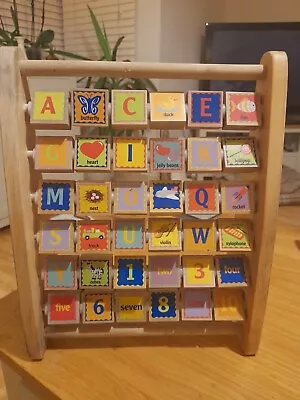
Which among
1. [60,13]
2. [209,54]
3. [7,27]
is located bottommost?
[209,54]

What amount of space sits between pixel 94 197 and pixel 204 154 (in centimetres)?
17

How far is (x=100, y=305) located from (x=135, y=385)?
13 cm

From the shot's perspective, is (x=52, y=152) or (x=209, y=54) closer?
(x=52, y=152)

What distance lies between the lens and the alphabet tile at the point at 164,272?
0.54m

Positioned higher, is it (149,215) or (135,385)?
(149,215)

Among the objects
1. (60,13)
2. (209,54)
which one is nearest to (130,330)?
(209,54)

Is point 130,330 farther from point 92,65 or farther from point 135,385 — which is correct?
point 92,65

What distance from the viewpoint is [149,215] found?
54 cm

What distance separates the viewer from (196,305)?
57 centimetres

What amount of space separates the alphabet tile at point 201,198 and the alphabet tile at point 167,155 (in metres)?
0.04

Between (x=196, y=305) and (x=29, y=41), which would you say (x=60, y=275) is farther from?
(x=29, y=41)

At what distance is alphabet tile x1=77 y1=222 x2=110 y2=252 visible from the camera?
52 centimetres

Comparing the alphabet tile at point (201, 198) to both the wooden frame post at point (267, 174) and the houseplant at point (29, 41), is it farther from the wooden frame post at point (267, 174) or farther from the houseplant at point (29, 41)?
the houseplant at point (29, 41)

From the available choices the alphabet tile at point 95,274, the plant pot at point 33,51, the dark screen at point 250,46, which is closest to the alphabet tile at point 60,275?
the alphabet tile at point 95,274
